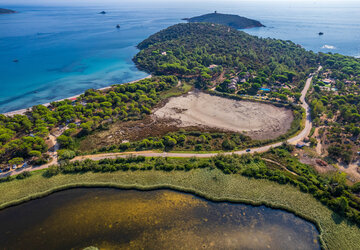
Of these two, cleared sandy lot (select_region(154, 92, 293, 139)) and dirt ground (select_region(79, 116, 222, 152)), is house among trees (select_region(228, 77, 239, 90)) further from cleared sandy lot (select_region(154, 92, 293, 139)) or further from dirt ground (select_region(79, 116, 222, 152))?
dirt ground (select_region(79, 116, 222, 152))

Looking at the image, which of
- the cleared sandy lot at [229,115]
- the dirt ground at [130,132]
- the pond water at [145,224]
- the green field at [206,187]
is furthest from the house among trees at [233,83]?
the pond water at [145,224]

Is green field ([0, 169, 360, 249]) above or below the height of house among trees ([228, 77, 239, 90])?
below

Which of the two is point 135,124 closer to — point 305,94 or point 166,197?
point 166,197

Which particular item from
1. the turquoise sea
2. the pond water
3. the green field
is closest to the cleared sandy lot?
the green field

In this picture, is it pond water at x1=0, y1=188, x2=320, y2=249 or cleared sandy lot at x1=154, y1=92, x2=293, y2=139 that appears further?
cleared sandy lot at x1=154, y1=92, x2=293, y2=139

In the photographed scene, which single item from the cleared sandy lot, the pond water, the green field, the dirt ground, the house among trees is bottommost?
the pond water

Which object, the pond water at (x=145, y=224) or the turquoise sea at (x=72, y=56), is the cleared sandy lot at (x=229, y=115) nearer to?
the pond water at (x=145, y=224)

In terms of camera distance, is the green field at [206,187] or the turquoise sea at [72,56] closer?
the green field at [206,187]
